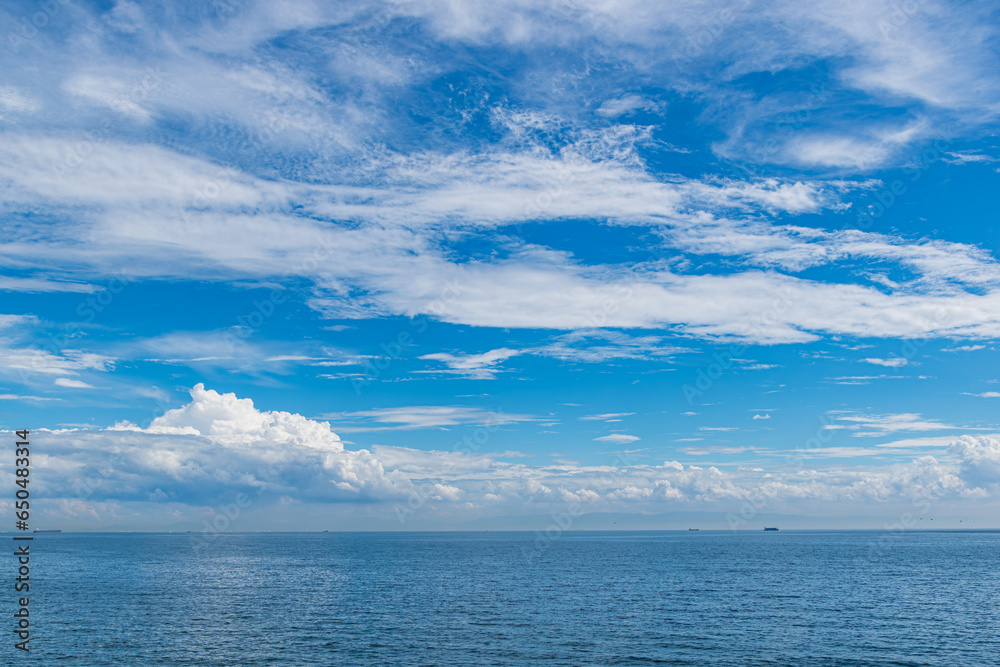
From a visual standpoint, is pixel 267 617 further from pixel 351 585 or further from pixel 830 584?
pixel 830 584

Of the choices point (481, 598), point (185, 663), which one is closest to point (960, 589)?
point (481, 598)

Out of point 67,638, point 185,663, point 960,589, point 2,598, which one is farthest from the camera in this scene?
point 960,589

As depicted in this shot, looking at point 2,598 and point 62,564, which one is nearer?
point 2,598

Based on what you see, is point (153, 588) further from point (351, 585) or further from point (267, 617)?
point (267, 617)

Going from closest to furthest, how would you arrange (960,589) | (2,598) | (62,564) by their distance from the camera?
(2,598)
(960,589)
(62,564)

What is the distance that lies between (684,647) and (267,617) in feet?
178

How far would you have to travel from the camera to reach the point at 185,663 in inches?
2483

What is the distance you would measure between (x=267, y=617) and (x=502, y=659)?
3973 cm

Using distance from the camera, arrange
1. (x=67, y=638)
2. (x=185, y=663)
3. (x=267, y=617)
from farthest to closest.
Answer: (x=267, y=617) → (x=67, y=638) → (x=185, y=663)

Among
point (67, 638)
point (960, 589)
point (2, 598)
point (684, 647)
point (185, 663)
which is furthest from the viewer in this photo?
point (960, 589)

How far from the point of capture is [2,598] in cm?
10250

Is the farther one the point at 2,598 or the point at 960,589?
the point at 960,589

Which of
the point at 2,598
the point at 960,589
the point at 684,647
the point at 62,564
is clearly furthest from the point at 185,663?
the point at 62,564

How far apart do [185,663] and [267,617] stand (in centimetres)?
2463
